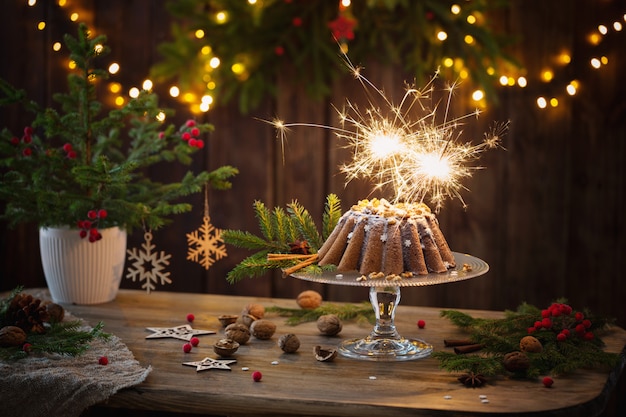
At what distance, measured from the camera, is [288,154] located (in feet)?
8.73

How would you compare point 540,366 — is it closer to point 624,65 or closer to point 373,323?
point 373,323

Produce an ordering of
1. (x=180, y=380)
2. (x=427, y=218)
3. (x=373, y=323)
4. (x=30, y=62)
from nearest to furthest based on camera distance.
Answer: (x=180, y=380)
(x=427, y=218)
(x=373, y=323)
(x=30, y=62)

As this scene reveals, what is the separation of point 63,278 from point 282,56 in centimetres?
96

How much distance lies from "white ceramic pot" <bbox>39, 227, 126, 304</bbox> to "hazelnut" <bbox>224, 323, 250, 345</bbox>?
55 cm

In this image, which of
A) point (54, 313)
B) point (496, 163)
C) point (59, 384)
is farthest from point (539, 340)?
point (54, 313)

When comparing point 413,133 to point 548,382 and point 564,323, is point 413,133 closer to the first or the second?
point 564,323

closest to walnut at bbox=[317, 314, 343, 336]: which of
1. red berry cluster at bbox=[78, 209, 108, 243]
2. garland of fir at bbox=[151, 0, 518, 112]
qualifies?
red berry cluster at bbox=[78, 209, 108, 243]

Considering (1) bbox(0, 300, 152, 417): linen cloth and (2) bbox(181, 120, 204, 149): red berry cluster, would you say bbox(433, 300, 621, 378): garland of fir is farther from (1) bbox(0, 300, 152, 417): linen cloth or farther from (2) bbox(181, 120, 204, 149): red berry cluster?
(2) bbox(181, 120, 204, 149): red berry cluster

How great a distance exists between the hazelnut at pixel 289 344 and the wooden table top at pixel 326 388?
0.01 meters

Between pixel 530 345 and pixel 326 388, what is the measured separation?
47 centimetres

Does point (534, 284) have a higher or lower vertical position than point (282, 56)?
lower

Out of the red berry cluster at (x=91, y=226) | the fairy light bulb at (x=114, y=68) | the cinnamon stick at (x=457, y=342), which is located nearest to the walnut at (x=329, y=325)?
the cinnamon stick at (x=457, y=342)

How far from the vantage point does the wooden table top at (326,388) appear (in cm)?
144

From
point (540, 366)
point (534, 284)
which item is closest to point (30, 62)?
point (534, 284)
